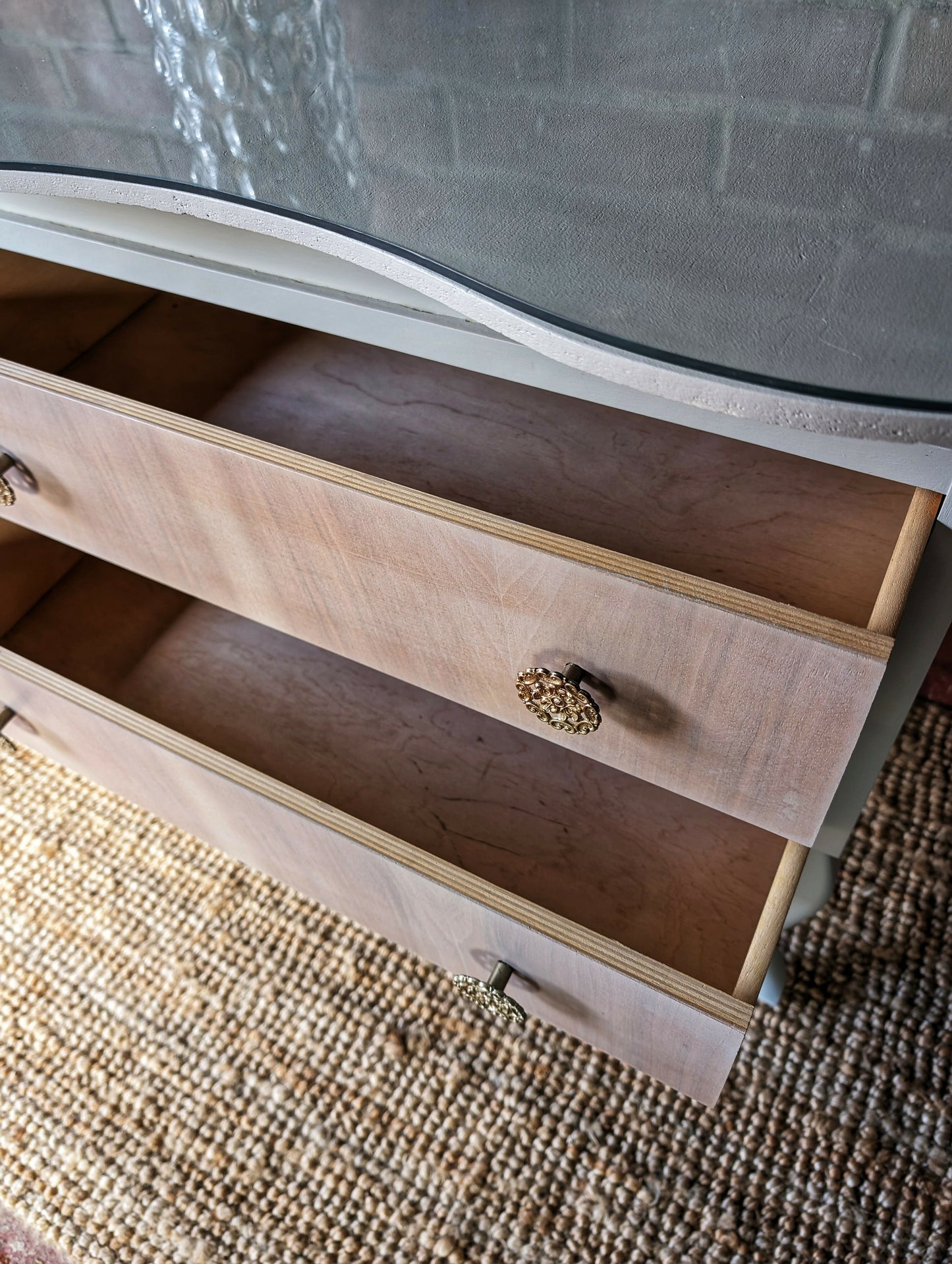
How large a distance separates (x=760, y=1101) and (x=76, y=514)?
0.61m

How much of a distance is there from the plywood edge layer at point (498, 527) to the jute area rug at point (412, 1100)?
0.45 metres

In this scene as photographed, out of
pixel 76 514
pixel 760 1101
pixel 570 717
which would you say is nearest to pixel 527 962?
pixel 570 717

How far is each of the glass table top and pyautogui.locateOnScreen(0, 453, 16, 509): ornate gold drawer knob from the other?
167 millimetres

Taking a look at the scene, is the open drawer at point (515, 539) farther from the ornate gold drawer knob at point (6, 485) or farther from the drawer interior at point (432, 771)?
the drawer interior at point (432, 771)

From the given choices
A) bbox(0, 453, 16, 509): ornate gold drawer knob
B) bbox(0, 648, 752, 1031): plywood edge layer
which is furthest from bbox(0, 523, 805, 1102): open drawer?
bbox(0, 453, 16, 509): ornate gold drawer knob

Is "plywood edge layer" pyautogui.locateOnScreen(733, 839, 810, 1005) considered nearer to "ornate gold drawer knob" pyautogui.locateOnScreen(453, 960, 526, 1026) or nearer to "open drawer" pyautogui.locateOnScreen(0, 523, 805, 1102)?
"open drawer" pyautogui.locateOnScreen(0, 523, 805, 1102)

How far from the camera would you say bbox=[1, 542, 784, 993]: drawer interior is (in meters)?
0.56

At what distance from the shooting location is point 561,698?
43cm

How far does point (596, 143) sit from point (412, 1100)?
2.05 feet

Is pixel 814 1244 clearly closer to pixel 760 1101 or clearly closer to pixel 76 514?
pixel 760 1101

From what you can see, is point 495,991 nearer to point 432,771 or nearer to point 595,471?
point 432,771

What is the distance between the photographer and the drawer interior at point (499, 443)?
0.48 m

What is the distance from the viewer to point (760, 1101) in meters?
0.66

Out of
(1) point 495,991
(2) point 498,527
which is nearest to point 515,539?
(2) point 498,527
